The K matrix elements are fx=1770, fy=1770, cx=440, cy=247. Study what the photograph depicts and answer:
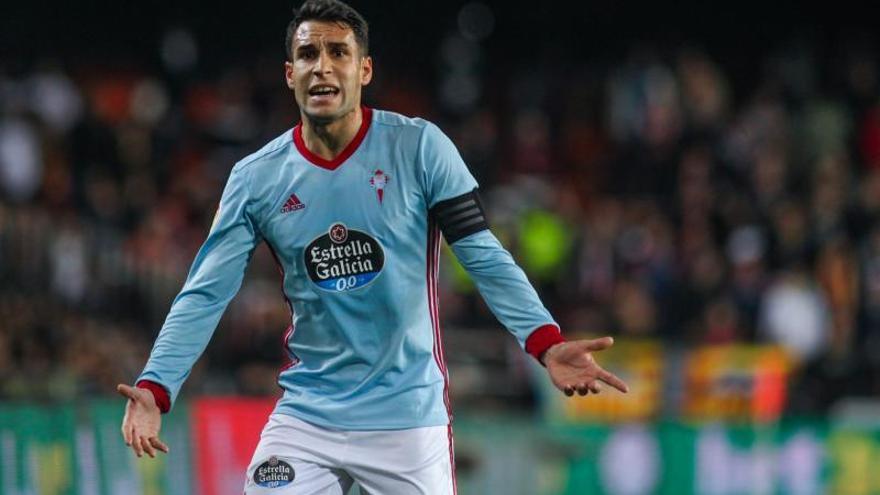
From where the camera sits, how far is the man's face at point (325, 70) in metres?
5.70

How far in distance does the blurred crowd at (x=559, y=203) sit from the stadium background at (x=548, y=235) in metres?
0.03

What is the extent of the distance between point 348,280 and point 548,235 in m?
10.3

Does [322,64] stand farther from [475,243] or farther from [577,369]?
[577,369]

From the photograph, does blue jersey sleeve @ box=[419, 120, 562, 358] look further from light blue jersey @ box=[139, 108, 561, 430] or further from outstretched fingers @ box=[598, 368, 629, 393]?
outstretched fingers @ box=[598, 368, 629, 393]

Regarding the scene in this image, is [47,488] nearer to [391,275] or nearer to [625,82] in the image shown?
[391,275]

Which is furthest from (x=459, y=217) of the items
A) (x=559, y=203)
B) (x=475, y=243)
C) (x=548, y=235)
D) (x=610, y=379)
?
(x=559, y=203)

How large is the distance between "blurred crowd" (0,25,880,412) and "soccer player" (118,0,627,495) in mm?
5882

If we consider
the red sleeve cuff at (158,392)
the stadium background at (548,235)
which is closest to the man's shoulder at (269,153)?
the red sleeve cuff at (158,392)

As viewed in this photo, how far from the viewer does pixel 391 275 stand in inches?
223

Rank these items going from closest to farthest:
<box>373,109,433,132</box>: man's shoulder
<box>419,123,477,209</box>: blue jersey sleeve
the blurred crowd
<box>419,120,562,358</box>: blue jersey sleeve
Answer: <box>419,120,562,358</box>: blue jersey sleeve → <box>419,123,477,209</box>: blue jersey sleeve → <box>373,109,433,132</box>: man's shoulder → the blurred crowd

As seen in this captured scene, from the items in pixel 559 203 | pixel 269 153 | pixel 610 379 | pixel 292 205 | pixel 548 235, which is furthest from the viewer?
pixel 559 203

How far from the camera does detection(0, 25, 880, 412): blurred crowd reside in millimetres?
13227

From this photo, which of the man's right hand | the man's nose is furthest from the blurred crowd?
the man's nose

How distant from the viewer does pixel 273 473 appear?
5.61m
